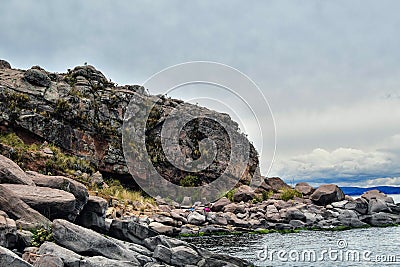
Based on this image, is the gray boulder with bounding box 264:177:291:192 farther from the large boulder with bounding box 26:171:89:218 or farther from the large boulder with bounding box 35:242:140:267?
the large boulder with bounding box 35:242:140:267

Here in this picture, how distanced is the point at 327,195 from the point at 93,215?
28.1 metres

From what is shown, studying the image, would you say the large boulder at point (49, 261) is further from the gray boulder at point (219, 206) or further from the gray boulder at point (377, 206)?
the gray boulder at point (377, 206)

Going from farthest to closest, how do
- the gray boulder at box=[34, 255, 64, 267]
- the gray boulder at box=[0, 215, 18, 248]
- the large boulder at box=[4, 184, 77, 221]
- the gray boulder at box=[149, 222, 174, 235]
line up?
the gray boulder at box=[149, 222, 174, 235] < the large boulder at box=[4, 184, 77, 221] < the gray boulder at box=[0, 215, 18, 248] < the gray boulder at box=[34, 255, 64, 267]

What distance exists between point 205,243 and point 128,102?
96.0 ft

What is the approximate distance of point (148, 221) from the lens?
102ft

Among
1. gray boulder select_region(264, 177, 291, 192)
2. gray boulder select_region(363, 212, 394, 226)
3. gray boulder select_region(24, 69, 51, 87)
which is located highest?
gray boulder select_region(24, 69, 51, 87)

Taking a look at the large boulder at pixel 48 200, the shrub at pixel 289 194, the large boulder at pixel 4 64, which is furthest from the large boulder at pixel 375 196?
the large boulder at pixel 4 64

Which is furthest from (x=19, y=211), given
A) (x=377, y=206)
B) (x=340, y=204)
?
(x=377, y=206)

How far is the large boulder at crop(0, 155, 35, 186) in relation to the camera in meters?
18.8

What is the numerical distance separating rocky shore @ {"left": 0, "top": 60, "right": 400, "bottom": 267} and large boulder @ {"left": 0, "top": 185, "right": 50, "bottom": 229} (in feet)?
0.13

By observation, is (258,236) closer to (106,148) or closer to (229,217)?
(229,217)

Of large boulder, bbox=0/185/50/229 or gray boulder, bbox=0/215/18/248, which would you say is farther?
large boulder, bbox=0/185/50/229

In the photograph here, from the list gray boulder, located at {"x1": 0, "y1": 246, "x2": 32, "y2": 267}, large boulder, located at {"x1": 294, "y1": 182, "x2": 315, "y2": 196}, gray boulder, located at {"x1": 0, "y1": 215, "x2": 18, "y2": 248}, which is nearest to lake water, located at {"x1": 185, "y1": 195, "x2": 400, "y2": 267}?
gray boulder, located at {"x1": 0, "y1": 215, "x2": 18, "y2": 248}

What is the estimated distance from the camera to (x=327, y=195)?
42.4 metres
